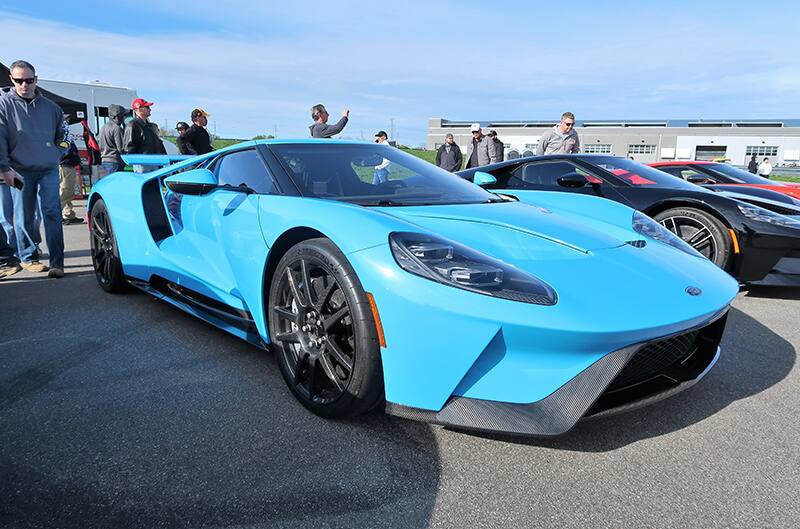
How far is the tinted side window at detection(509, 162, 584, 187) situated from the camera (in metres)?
5.06

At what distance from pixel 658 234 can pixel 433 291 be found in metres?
1.58

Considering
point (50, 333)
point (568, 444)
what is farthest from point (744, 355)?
point (50, 333)

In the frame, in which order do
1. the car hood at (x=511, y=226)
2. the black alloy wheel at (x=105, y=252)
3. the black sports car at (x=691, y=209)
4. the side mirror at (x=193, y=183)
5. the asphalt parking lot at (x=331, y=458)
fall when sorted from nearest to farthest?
the asphalt parking lot at (x=331, y=458) → the car hood at (x=511, y=226) → the side mirror at (x=193, y=183) → the black alloy wheel at (x=105, y=252) → the black sports car at (x=691, y=209)

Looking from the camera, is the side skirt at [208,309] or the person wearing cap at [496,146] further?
the person wearing cap at [496,146]

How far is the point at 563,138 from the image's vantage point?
715 cm

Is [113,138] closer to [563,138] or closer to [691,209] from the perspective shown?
[563,138]

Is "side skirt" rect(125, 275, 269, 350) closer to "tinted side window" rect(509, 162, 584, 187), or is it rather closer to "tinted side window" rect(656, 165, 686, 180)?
"tinted side window" rect(509, 162, 584, 187)

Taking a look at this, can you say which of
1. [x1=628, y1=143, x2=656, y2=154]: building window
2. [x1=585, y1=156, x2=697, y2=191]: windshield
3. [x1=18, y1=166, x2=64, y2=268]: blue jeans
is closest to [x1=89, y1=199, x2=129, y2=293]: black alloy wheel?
[x1=18, y1=166, x2=64, y2=268]: blue jeans

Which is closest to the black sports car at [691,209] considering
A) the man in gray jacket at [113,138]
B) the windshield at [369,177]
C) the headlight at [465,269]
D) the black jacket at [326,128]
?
the windshield at [369,177]

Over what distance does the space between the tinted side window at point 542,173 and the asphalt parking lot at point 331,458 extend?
2702mm

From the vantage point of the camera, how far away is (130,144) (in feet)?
22.3

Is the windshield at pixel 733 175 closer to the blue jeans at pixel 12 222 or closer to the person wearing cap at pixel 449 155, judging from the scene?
the person wearing cap at pixel 449 155

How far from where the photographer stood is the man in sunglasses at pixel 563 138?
23.3 ft

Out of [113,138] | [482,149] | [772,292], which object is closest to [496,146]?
[482,149]
